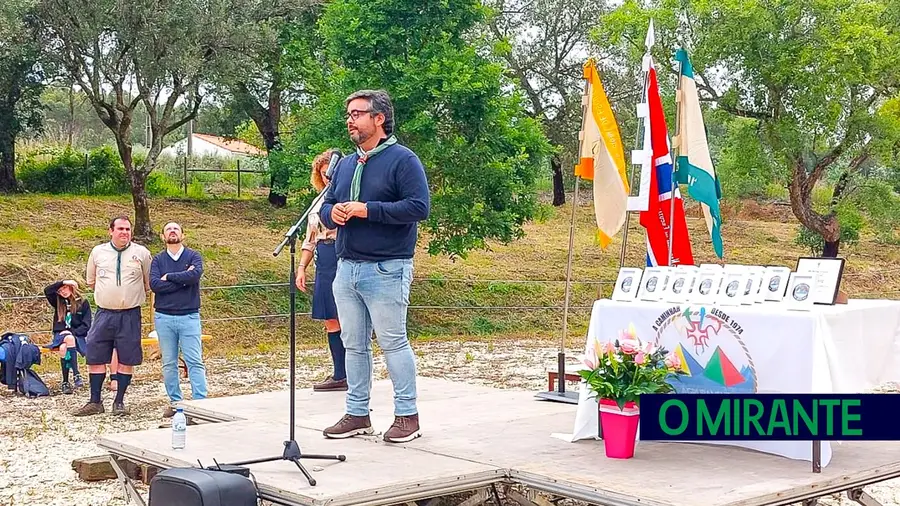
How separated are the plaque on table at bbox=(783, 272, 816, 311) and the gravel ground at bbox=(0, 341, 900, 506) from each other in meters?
1.75

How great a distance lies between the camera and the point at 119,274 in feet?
25.8

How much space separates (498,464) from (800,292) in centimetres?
155

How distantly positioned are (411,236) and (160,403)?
5108 millimetres

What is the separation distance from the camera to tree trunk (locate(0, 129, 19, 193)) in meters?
19.9

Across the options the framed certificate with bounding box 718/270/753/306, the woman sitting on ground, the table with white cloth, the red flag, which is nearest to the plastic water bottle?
the table with white cloth

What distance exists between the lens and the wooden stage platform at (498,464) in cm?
406

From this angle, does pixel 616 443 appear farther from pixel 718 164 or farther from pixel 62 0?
pixel 718 164

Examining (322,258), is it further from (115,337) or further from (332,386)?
(115,337)

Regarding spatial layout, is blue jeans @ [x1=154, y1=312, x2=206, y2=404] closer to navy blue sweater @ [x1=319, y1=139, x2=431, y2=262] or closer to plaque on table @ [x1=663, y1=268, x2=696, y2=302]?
navy blue sweater @ [x1=319, y1=139, x2=431, y2=262]

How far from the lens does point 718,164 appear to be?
2064 centimetres

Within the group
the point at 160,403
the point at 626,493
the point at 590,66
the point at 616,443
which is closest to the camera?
the point at 626,493

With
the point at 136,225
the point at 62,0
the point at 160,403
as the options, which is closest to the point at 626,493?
the point at 160,403

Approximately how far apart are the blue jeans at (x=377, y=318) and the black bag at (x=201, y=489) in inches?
36.1

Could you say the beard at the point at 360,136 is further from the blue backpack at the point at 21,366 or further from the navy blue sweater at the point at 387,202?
the blue backpack at the point at 21,366
